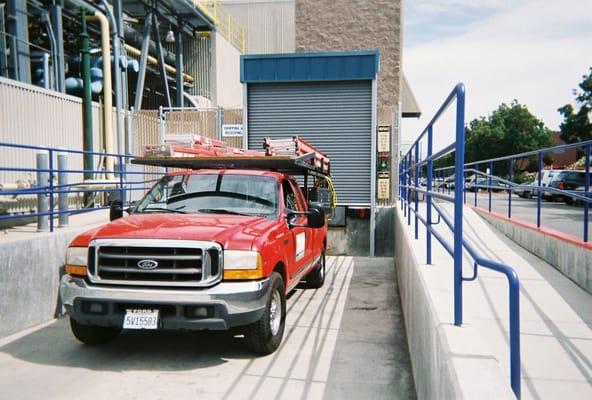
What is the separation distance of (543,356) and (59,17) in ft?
51.8

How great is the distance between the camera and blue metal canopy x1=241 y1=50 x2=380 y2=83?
1342 centimetres

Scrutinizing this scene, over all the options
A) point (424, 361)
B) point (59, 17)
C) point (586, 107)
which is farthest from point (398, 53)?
point (586, 107)

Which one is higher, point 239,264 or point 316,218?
point 316,218

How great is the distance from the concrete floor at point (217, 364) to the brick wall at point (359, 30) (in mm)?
12548

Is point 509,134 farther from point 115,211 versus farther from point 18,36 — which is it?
point 115,211

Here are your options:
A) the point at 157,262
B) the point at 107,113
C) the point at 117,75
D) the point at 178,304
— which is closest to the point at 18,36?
the point at 107,113

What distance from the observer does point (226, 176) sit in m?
6.23

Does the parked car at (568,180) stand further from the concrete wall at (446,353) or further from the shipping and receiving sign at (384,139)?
the concrete wall at (446,353)

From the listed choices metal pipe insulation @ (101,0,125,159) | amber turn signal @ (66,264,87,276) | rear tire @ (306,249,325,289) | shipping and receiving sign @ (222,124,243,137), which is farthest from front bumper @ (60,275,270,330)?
metal pipe insulation @ (101,0,125,159)

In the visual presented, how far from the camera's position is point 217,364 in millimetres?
4832

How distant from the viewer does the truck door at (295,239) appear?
605 cm

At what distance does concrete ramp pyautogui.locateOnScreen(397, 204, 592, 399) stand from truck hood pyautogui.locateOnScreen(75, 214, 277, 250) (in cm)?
164

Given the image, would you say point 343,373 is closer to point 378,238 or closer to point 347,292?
point 347,292

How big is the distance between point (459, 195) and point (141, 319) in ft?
9.94
